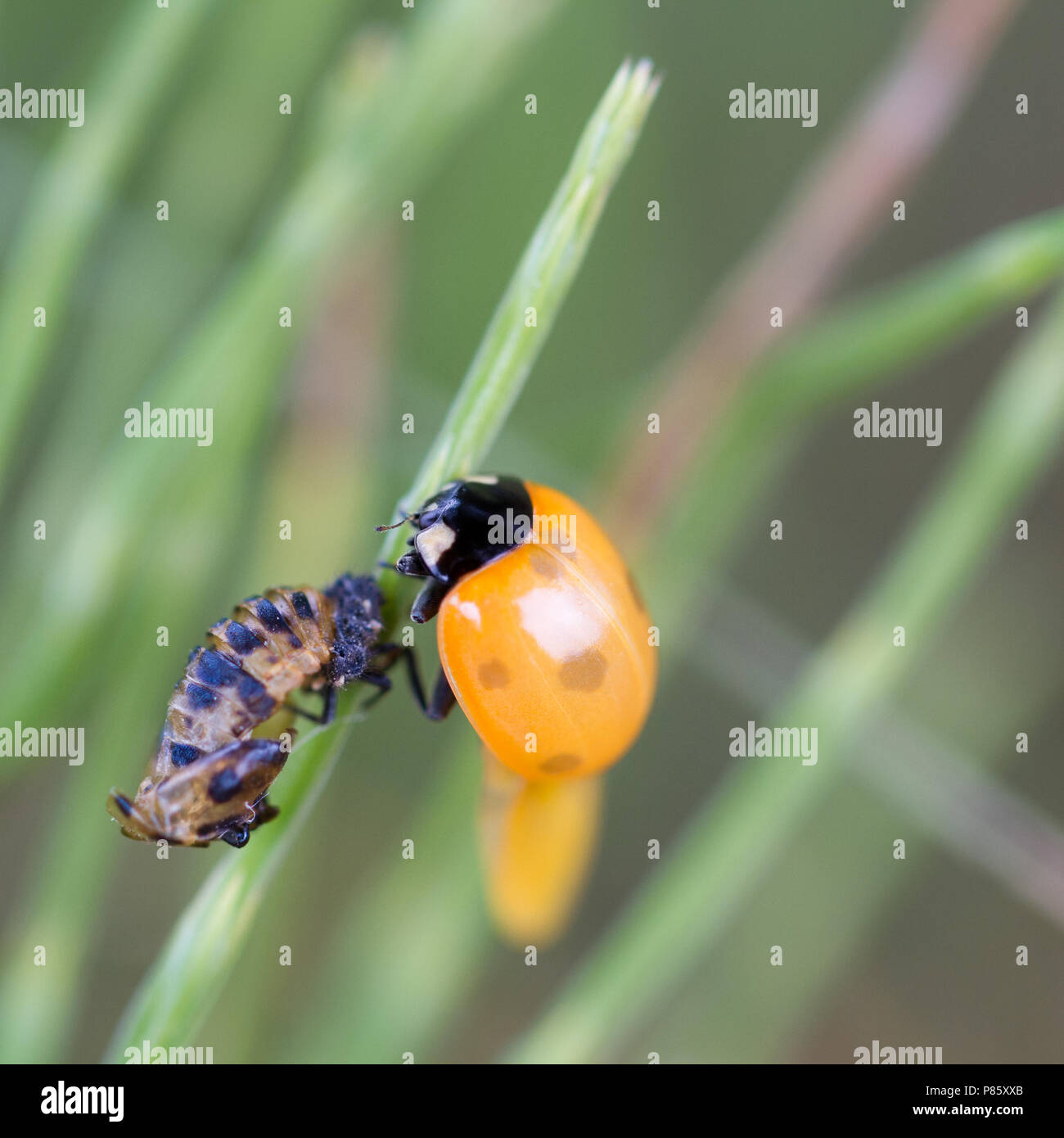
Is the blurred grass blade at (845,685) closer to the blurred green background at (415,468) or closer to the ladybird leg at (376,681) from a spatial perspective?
the blurred green background at (415,468)
